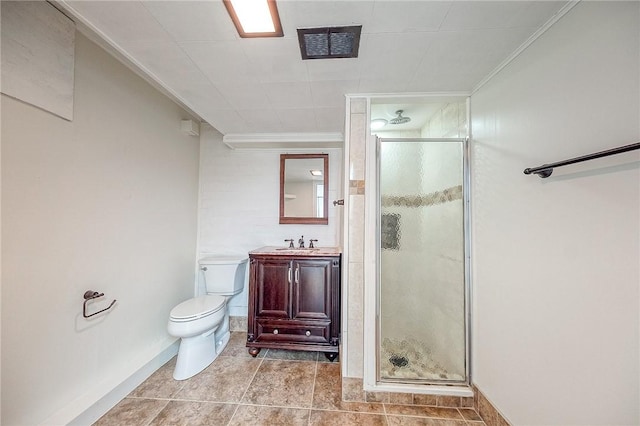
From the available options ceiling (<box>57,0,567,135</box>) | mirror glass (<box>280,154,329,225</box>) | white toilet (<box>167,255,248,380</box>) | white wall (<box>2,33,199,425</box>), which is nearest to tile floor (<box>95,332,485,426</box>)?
white toilet (<box>167,255,248,380</box>)

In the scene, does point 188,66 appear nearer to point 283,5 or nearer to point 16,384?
point 283,5

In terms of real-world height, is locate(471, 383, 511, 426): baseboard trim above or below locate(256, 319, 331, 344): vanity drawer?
below

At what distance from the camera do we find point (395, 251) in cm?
165

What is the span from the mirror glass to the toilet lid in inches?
40.8

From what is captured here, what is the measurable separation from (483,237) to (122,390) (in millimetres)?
2573

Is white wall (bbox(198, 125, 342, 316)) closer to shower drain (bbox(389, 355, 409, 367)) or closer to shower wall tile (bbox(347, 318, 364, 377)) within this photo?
shower wall tile (bbox(347, 318, 364, 377))

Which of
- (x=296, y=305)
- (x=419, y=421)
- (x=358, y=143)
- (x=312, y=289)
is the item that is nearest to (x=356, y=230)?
(x=358, y=143)

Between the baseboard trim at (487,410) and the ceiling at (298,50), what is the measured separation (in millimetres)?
1939

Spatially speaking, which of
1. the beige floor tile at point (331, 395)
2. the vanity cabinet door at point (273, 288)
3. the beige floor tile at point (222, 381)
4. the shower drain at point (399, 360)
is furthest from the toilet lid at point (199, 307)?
the shower drain at point (399, 360)

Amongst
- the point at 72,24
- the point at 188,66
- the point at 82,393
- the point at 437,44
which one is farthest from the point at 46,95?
the point at 437,44

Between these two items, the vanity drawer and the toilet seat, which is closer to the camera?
the toilet seat

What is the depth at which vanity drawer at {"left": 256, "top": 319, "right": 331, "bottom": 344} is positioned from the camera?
2020 millimetres

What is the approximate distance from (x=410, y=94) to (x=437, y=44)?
1.49 feet

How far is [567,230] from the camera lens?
3.06ft
